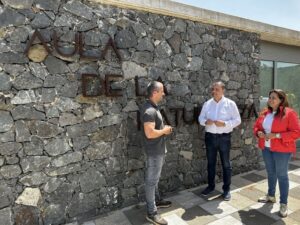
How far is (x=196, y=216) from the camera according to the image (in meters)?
3.35

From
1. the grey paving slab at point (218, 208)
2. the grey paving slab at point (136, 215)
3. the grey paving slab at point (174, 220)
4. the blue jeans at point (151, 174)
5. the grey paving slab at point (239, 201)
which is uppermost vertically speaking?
the blue jeans at point (151, 174)

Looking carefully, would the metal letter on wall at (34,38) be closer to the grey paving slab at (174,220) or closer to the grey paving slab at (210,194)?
the grey paving slab at (174,220)

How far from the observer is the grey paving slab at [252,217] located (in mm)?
3180

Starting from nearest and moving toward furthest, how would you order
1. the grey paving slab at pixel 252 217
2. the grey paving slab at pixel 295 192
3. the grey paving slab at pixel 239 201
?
1. the grey paving slab at pixel 252 217
2. the grey paving slab at pixel 239 201
3. the grey paving slab at pixel 295 192

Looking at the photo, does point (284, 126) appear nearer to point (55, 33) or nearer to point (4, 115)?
point (55, 33)

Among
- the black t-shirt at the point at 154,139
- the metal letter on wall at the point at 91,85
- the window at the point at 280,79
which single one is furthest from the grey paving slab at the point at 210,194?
the window at the point at 280,79

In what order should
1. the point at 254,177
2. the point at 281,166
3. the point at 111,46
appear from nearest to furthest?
the point at 281,166 < the point at 111,46 < the point at 254,177

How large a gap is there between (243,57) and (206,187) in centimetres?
246

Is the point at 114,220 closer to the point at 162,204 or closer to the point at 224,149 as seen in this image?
the point at 162,204

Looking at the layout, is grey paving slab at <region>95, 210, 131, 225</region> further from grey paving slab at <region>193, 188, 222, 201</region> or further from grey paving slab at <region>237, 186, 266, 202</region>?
grey paving slab at <region>237, 186, 266, 202</region>

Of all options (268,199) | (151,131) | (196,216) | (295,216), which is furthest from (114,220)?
(295,216)

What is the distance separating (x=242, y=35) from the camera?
15.8ft

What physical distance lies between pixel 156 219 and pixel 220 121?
158 cm

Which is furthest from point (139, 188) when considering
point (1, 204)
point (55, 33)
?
point (55, 33)
